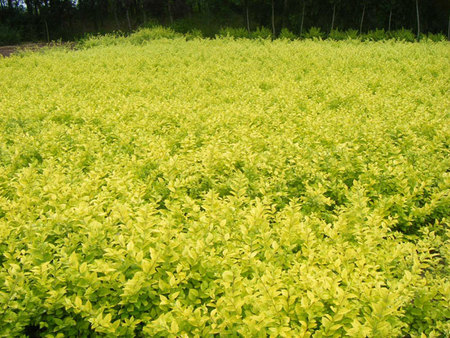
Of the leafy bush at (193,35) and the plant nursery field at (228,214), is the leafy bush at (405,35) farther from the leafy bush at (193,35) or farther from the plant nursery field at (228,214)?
the plant nursery field at (228,214)

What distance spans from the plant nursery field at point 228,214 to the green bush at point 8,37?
1049 inches

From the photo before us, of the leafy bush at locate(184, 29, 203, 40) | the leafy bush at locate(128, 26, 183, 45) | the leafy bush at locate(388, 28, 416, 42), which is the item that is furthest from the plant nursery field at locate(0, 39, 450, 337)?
the leafy bush at locate(184, 29, 203, 40)

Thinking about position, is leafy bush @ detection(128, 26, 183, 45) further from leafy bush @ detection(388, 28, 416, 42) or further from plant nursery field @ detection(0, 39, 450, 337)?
plant nursery field @ detection(0, 39, 450, 337)

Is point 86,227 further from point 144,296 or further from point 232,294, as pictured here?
point 232,294

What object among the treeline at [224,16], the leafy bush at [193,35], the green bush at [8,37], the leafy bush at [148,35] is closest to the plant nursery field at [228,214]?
the leafy bush at [148,35]

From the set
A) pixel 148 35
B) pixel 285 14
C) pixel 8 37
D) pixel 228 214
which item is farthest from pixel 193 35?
pixel 228 214

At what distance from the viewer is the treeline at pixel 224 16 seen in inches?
1122

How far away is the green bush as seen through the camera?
96.9ft

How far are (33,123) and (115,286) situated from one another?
16.6ft

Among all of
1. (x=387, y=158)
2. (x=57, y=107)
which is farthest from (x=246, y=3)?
(x=387, y=158)

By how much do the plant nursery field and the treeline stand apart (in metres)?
23.3

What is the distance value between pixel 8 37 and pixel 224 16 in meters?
21.3

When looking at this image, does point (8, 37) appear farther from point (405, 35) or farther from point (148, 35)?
point (405, 35)

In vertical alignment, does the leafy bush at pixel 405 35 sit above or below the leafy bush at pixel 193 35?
below
